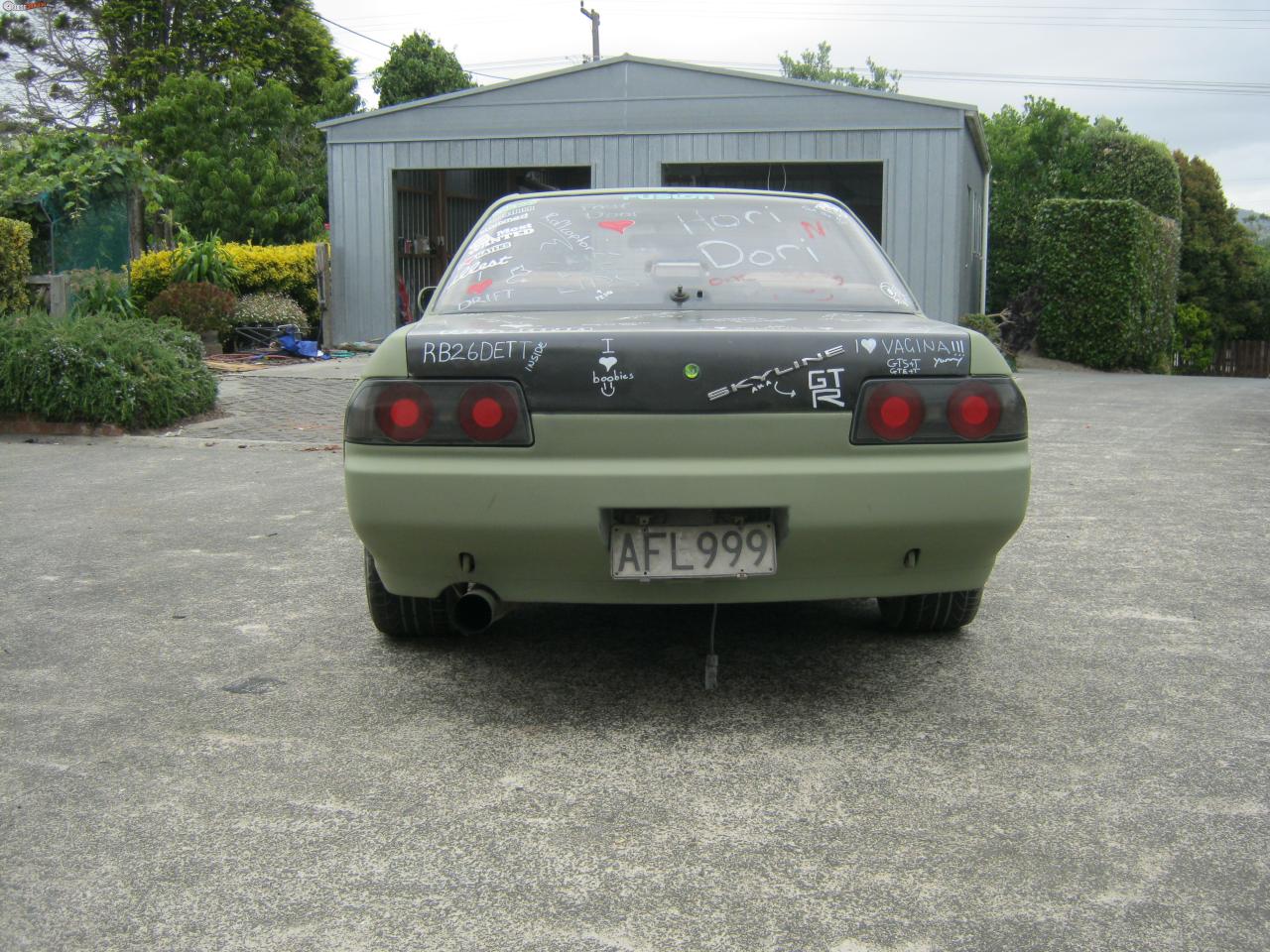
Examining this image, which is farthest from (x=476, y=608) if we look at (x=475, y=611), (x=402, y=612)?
(x=402, y=612)

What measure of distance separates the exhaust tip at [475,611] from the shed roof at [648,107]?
13802 millimetres

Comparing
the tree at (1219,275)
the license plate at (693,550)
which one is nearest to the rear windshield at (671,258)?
the license plate at (693,550)

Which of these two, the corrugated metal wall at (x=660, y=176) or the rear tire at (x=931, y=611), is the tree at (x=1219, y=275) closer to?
the corrugated metal wall at (x=660, y=176)

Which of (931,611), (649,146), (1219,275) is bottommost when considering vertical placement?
(931,611)

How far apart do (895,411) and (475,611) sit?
1.28 meters

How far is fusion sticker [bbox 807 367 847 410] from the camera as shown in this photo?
3.04 metres

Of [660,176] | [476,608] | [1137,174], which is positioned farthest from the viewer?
[1137,174]

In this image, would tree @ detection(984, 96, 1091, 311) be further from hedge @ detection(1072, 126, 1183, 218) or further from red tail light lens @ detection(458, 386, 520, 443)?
red tail light lens @ detection(458, 386, 520, 443)

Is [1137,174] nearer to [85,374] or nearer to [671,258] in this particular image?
[85,374]

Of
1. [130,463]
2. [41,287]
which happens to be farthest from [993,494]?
[41,287]

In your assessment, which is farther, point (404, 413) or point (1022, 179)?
point (1022, 179)

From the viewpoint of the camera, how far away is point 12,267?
35.8ft

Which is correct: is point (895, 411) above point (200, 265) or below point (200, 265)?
below

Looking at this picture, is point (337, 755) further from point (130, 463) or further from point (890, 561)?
point (130, 463)
